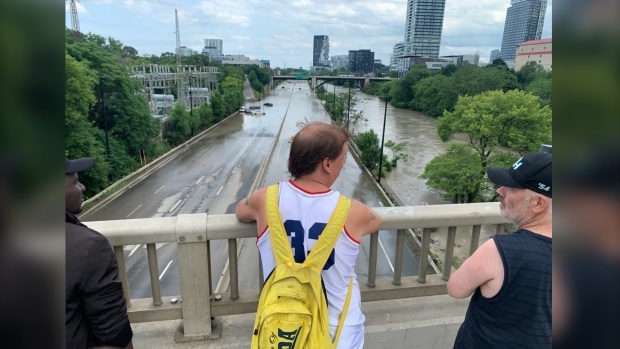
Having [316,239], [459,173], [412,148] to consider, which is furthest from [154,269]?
[412,148]

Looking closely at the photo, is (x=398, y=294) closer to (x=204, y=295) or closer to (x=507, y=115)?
(x=204, y=295)

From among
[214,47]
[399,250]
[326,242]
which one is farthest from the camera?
[214,47]

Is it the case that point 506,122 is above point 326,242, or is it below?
below

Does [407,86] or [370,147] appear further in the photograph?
[407,86]

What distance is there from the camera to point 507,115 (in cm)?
1969

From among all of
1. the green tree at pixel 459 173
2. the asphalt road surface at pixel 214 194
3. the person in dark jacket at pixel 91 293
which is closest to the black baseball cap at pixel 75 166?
the person in dark jacket at pixel 91 293

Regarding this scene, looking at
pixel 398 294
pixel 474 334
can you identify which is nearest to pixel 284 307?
pixel 474 334

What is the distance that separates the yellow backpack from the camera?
1.54 m

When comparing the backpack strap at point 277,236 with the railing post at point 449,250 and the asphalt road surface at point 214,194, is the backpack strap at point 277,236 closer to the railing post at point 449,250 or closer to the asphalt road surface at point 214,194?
the railing post at point 449,250

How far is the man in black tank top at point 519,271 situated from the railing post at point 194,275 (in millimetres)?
1547

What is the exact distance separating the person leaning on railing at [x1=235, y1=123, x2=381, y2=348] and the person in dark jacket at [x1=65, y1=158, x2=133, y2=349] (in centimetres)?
63

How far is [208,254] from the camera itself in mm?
2508

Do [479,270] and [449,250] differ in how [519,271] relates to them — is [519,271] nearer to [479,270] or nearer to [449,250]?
[479,270]

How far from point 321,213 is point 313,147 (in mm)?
297
